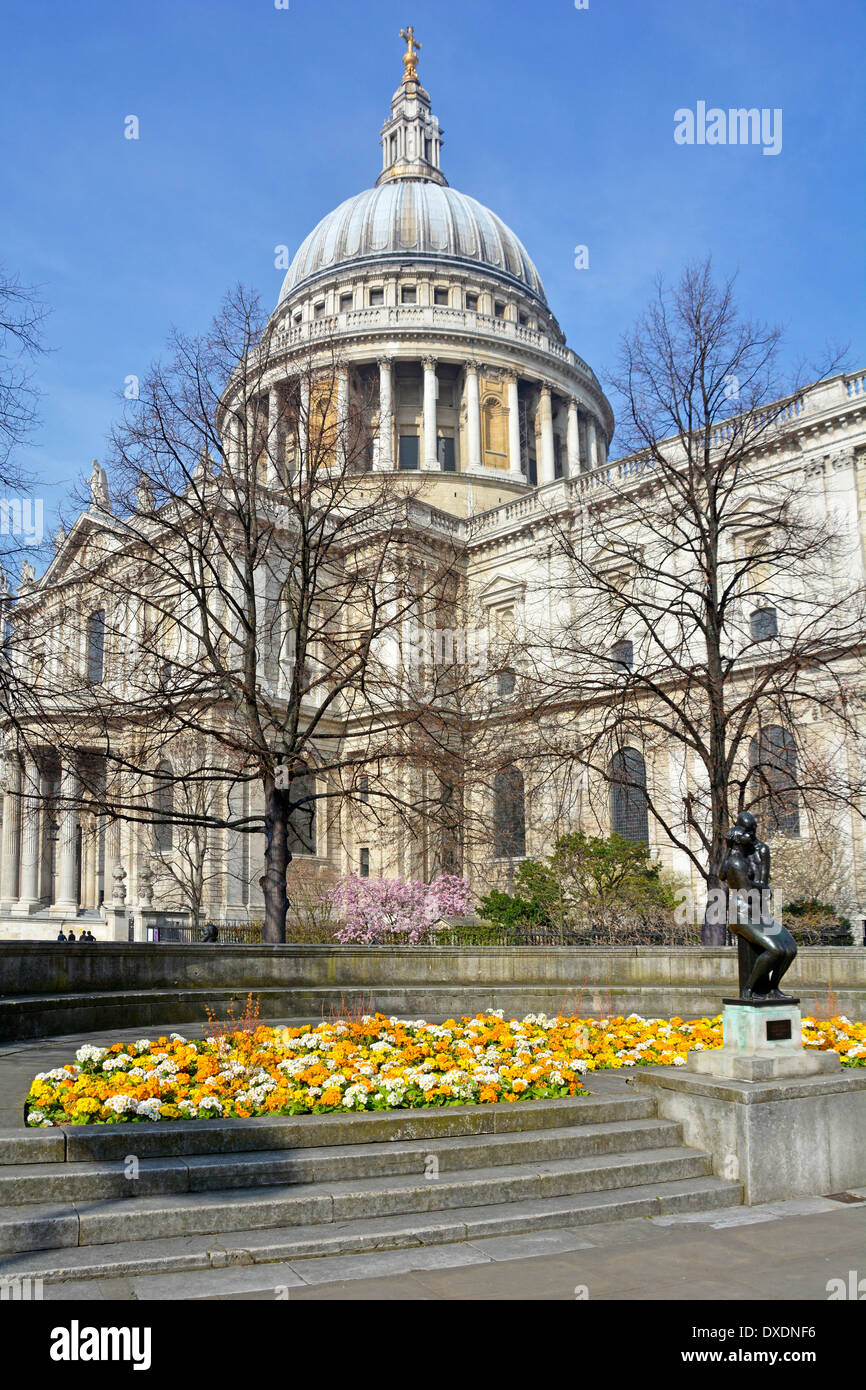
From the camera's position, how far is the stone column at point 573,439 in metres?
71.9

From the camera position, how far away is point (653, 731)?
35.7 m

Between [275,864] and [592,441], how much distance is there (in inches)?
2436

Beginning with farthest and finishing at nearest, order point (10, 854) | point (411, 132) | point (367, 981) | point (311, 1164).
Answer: point (411, 132) < point (10, 854) < point (367, 981) < point (311, 1164)

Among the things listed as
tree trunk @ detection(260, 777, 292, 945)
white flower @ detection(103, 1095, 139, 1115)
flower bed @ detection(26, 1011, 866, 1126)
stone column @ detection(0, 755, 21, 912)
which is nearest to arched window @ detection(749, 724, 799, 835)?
flower bed @ detection(26, 1011, 866, 1126)

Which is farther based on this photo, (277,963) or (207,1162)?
(277,963)

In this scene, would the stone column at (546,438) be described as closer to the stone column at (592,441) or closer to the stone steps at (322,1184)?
the stone column at (592,441)

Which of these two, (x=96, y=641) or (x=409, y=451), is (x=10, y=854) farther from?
(x=409, y=451)

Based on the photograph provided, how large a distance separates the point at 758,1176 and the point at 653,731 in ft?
91.0

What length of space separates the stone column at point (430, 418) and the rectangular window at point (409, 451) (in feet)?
5.98

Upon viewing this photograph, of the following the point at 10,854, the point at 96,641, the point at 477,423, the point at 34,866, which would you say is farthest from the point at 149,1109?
the point at 477,423

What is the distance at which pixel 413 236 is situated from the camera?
7688 centimetres

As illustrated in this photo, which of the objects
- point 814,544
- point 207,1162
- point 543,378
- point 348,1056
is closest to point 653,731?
point 814,544
